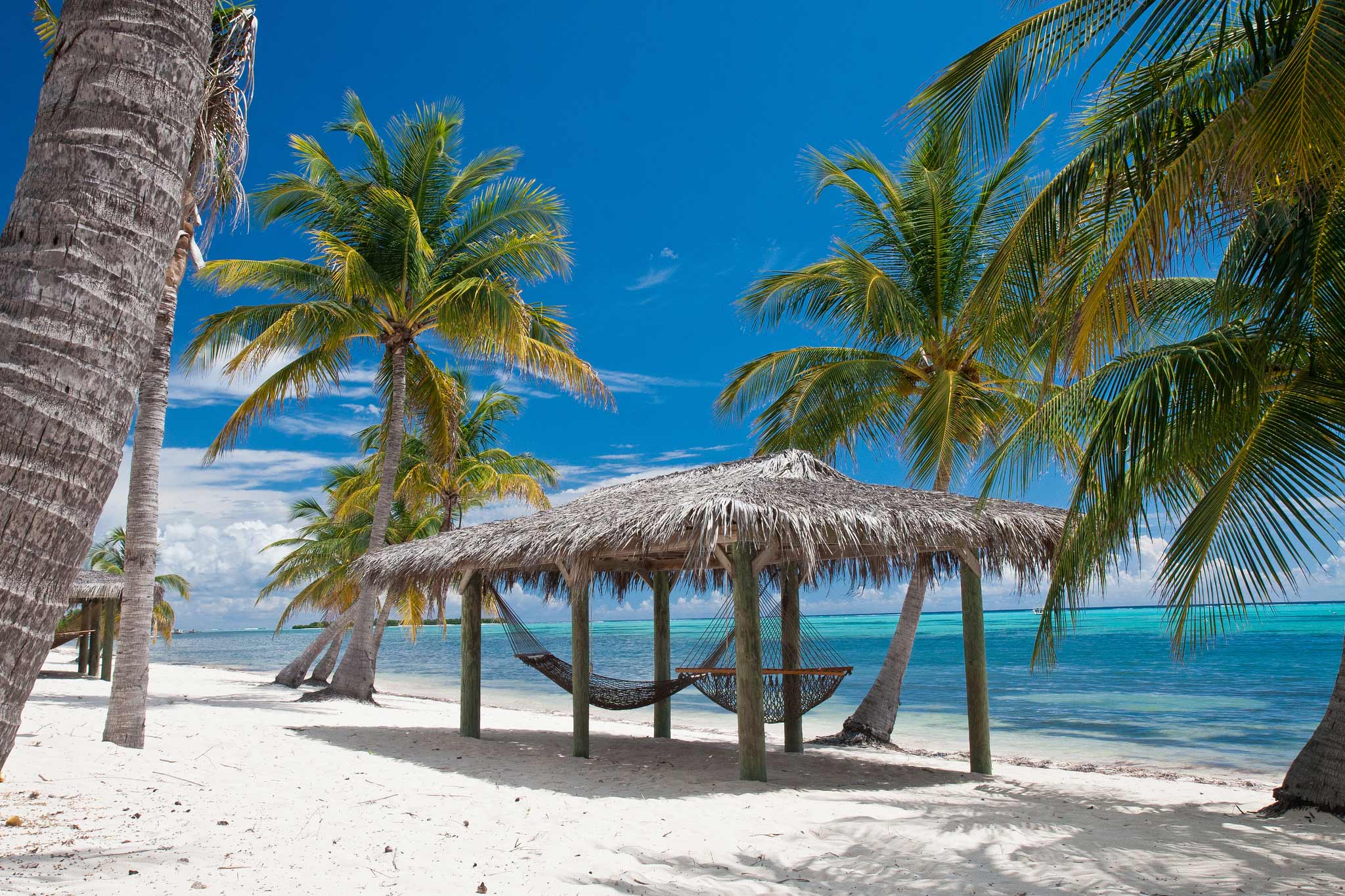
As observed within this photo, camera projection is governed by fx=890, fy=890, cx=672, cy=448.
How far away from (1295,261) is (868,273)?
3738mm

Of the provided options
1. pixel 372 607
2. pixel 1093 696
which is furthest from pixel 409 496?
pixel 1093 696

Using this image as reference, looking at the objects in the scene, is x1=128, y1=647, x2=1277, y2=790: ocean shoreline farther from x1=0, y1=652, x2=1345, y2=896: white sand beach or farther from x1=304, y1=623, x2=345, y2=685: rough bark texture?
x1=304, y1=623, x2=345, y2=685: rough bark texture

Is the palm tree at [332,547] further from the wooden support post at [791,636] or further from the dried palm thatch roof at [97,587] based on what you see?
the wooden support post at [791,636]

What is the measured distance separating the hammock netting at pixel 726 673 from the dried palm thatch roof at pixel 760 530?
1.71ft

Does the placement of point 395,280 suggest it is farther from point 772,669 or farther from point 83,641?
point 83,641

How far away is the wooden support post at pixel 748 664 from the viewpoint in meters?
4.70

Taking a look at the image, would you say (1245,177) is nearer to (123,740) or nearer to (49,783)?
(49,783)

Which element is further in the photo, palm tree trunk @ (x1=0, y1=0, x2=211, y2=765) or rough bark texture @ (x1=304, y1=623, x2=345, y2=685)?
rough bark texture @ (x1=304, y1=623, x2=345, y2=685)

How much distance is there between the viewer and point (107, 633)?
11289 mm

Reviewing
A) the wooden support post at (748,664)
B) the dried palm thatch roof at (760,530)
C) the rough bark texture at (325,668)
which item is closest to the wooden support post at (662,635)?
the dried palm thatch roof at (760,530)

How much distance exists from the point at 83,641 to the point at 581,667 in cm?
1147

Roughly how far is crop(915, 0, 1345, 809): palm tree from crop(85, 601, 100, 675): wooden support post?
41.2 ft

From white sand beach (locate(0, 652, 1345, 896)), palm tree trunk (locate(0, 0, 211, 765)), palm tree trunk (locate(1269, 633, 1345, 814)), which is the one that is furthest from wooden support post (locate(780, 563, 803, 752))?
palm tree trunk (locate(0, 0, 211, 765))

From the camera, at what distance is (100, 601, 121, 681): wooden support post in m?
11.1
